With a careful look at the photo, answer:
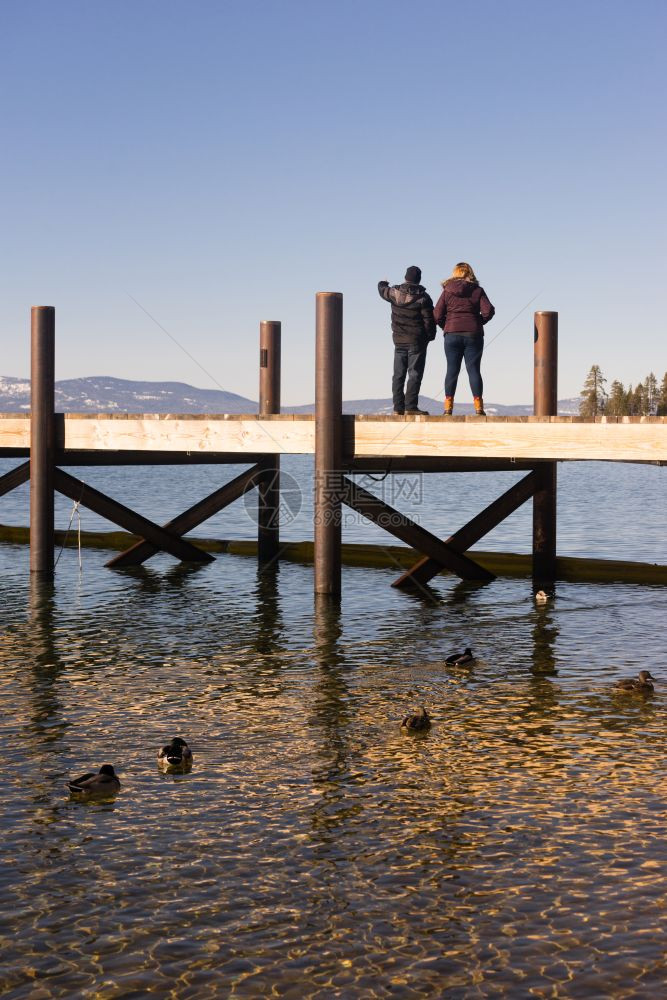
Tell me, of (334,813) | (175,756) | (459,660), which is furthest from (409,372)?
(334,813)

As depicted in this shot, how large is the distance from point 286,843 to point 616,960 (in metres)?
2.21

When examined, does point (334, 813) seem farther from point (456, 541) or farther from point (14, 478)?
point (14, 478)

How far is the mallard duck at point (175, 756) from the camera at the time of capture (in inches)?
332

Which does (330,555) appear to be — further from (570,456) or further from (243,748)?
(243,748)

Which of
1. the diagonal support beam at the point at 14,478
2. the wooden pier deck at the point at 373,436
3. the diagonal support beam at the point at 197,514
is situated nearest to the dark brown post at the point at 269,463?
the diagonal support beam at the point at 197,514

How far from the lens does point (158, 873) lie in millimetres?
6695

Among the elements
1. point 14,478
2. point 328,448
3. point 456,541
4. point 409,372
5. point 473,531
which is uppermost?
point 409,372

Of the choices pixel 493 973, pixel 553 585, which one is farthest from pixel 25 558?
pixel 493 973

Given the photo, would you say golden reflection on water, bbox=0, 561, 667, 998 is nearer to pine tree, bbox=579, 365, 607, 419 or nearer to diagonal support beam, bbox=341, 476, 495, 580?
diagonal support beam, bbox=341, 476, 495, 580

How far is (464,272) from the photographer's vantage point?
1407 cm

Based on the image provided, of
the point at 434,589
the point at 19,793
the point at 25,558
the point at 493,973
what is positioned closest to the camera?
the point at 493,973

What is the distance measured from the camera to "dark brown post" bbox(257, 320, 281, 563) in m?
20.5

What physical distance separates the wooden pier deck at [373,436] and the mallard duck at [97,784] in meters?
6.86

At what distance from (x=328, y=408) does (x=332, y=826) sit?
8.18 metres
